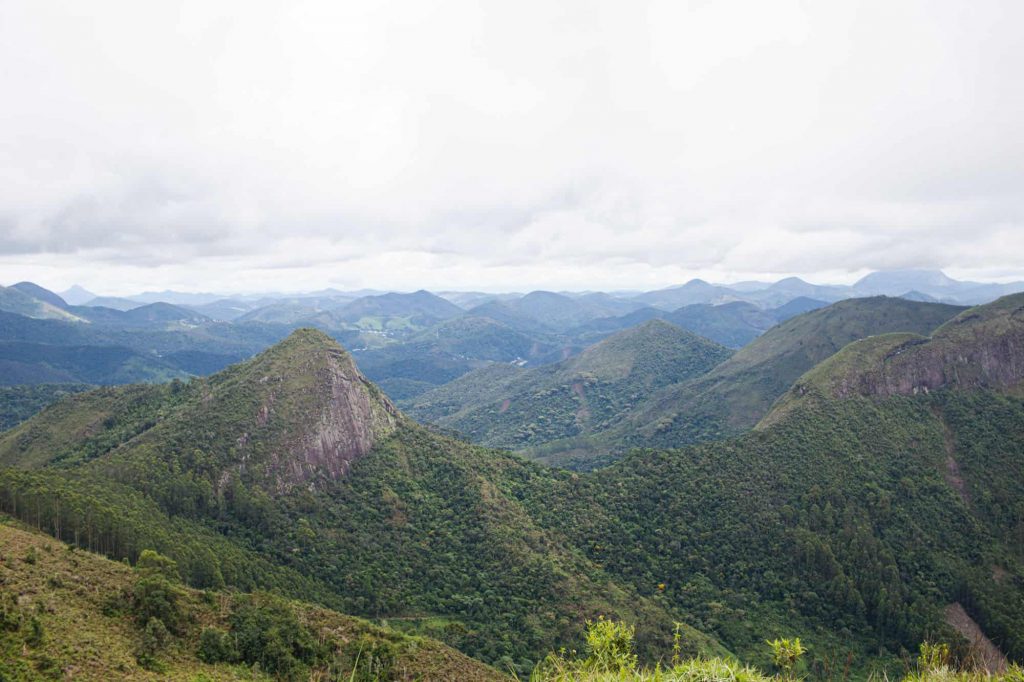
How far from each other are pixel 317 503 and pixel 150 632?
5331cm

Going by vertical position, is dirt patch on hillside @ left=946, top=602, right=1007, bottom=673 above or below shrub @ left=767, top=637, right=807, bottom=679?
below

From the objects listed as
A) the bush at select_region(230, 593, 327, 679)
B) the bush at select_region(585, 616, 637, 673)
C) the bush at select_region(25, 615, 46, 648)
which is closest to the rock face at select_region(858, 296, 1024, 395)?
the bush at select_region(230, 593, 327, 679)

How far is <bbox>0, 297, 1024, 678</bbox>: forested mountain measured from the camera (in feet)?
238

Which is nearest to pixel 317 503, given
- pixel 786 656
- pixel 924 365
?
pixel 786 656

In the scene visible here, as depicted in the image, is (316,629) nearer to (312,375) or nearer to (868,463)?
(312,375)

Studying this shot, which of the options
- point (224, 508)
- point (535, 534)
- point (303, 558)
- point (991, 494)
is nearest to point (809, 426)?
point (991, 494)

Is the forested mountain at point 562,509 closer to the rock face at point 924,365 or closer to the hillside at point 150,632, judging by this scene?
the rock face at point 924,365

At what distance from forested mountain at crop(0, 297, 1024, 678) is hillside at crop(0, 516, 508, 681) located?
16.7 metres

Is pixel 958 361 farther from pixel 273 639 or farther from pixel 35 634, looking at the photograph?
pixel 35 634

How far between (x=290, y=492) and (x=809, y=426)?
355 ft

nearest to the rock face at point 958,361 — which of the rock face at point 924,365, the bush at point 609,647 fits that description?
the rock face at point 924,365

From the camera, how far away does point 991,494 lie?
348ft

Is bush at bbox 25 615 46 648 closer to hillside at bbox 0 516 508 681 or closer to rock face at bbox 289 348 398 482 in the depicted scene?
hillside at bbox 0 516 508 681

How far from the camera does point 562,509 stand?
104 meters
